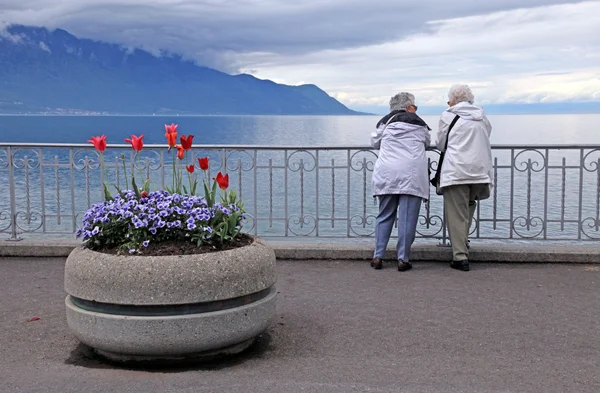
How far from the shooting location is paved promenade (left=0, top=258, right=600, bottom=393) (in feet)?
15.1

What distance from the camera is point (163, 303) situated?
4.73 metres

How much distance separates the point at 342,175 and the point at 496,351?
2901 cm

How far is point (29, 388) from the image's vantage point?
4.51 meters

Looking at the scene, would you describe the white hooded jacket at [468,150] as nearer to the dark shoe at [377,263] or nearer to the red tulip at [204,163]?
the dark shoe at [377,263]

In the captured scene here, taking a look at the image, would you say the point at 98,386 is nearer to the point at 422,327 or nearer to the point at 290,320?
the point at 290,320

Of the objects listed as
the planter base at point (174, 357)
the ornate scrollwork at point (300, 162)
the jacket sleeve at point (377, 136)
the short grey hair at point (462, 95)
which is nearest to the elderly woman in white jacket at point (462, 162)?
the short grey hair at point (462, 95)

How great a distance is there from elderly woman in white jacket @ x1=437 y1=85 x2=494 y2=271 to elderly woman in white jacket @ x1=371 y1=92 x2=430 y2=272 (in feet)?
0.80

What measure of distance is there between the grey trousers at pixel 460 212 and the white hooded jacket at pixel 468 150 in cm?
16

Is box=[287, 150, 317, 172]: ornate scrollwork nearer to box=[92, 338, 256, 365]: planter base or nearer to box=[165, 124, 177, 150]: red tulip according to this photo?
box=[165, 124, 177, 150]: red tulip

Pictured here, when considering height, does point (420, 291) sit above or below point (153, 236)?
below

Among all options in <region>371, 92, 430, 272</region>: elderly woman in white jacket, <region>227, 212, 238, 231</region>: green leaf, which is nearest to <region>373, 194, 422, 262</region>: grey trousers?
<region>371, 92, 430, 272</region>: elderly woman in white jacket

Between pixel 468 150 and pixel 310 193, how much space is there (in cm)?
2219

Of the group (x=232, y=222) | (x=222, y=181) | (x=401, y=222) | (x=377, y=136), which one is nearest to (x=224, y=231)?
(x=232, y=222)

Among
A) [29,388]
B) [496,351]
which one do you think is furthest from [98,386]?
[496,351]
